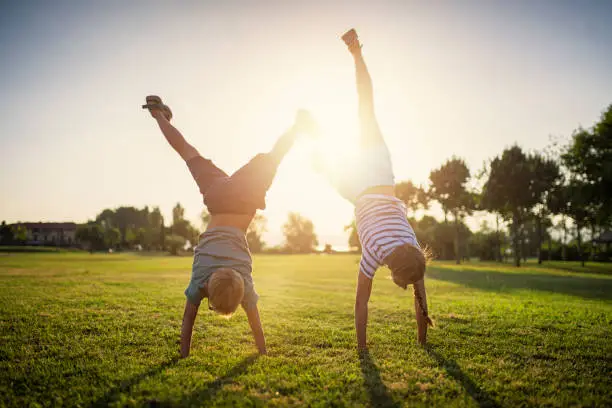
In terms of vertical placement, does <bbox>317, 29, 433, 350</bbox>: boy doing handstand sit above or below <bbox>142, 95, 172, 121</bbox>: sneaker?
below

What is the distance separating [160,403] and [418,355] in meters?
2.85

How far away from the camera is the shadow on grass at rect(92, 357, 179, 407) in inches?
112

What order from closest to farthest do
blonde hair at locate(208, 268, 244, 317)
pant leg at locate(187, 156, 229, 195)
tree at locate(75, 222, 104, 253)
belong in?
blonde hair at locate(208, 268, 244, 317) → pant leg at locate(187, 156, 229, 195) → tree at locate(75, 222, 104, 253)

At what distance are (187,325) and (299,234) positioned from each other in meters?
110

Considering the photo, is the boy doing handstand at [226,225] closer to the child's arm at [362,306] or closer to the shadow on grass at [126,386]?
the shadow on grass at [126,386]

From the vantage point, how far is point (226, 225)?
452 cm

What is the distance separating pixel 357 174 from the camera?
4875 millimetres

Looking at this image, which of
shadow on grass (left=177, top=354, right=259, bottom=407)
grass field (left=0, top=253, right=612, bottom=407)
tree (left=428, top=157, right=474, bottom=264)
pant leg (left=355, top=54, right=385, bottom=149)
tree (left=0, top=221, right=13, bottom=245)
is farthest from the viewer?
Answer: tree (left=0, top=221, right=13, bottom=245)

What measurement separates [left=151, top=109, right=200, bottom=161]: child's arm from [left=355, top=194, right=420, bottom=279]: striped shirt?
8.34 ft

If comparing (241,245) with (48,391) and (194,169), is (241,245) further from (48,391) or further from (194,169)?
(48,391)

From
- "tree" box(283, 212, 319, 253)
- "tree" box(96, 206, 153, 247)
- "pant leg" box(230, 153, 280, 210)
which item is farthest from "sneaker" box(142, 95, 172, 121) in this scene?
"tree" box(96, 206, 153, 247)

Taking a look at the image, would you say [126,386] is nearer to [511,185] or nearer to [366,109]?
[366,109]

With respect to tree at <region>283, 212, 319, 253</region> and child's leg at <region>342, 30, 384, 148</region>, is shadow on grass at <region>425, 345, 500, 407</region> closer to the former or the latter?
child's leg at <region>342, 30, 384, 148</region>

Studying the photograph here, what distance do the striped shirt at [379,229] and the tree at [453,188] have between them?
39.6 m
